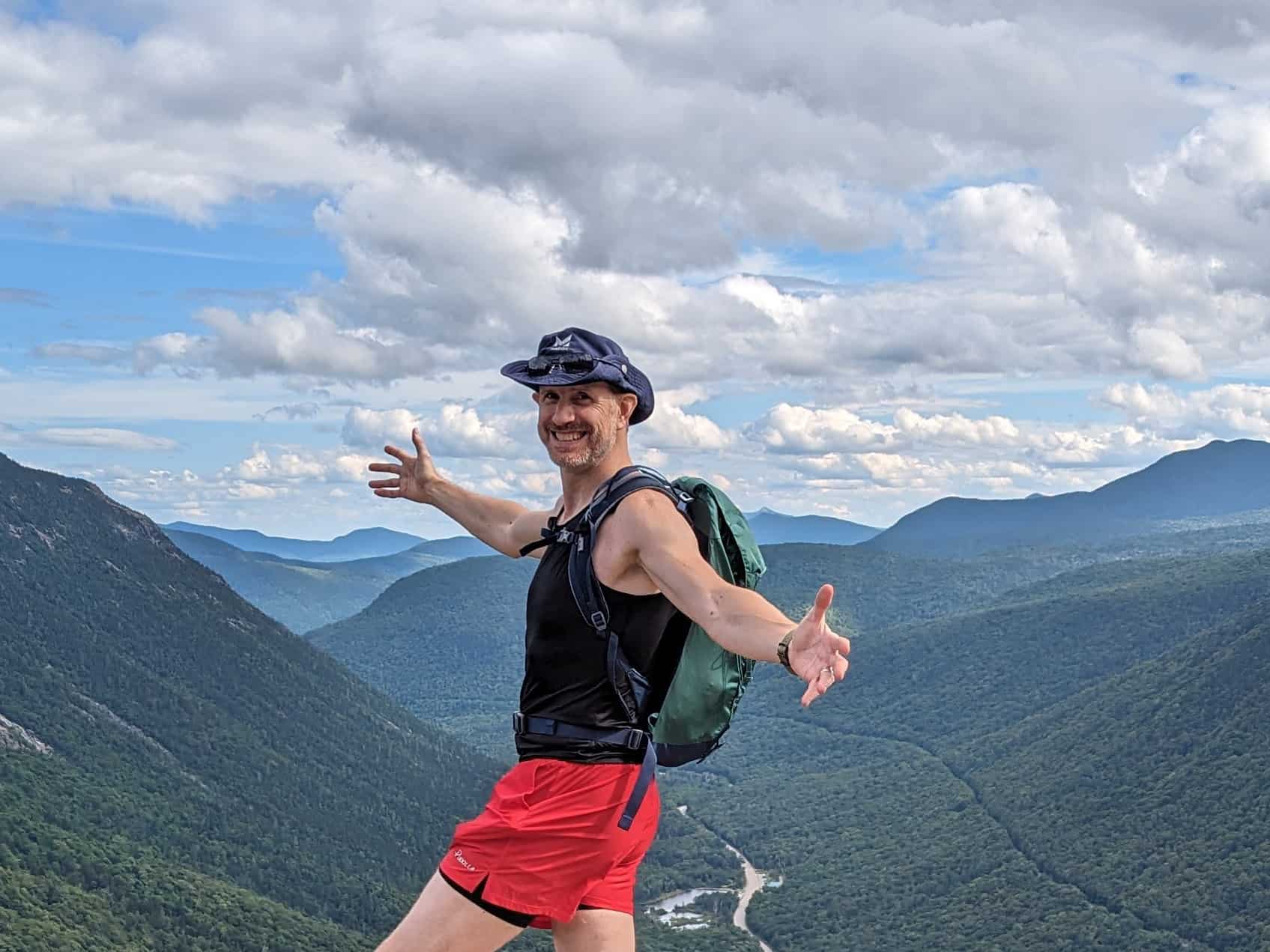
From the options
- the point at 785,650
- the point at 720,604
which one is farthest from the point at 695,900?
the point at 785,650

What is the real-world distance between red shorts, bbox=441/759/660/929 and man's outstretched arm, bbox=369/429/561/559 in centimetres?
175

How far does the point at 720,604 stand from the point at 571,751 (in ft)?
4.89

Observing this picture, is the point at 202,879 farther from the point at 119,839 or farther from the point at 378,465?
the point at 378,465

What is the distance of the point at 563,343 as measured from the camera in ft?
24.5

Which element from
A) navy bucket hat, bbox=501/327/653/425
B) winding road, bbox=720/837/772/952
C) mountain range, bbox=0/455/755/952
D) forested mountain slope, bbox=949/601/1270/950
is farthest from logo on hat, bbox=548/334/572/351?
winding road, bbox=720/837/772/952

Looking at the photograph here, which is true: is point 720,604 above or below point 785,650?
above

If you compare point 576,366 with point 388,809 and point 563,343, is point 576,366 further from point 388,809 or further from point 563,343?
point 388,809

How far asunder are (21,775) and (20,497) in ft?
266

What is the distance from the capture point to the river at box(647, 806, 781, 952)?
147 m

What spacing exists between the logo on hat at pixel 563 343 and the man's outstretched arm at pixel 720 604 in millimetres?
990

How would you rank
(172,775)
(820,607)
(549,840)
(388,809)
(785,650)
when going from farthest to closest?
(388,809)
(172,775)
(549,840)
(785,650)
(820,607)

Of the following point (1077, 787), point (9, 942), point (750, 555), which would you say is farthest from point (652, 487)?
point (1077, 787)

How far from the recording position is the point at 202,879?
399 ft

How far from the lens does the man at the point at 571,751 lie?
7.22m
